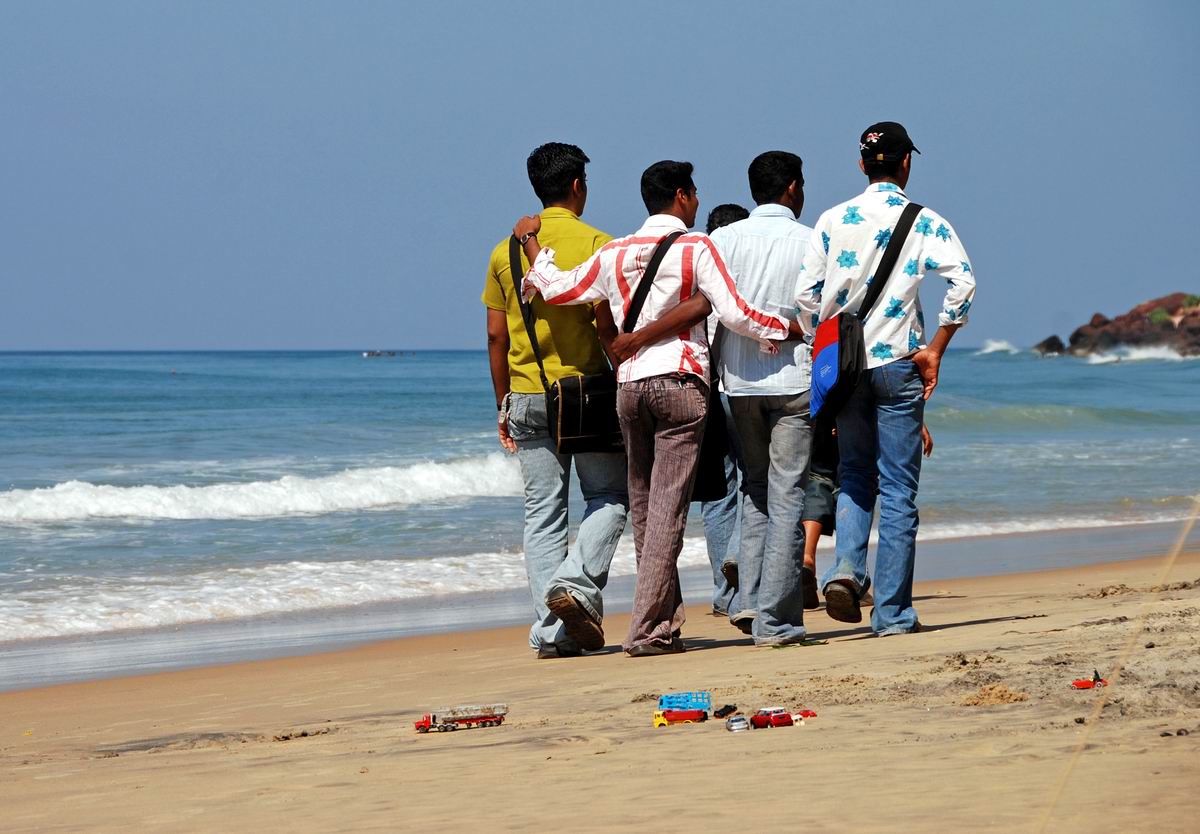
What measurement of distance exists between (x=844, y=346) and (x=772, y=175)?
81 centimetres

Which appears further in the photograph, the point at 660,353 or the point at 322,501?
the point at 322,501

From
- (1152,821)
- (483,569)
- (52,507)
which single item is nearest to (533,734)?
(1152,821)

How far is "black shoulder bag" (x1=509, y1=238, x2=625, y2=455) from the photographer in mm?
5043

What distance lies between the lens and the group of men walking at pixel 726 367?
4.84 m

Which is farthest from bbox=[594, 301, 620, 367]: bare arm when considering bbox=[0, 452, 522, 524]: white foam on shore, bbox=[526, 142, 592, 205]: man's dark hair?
bbox=[0, 452, 522, 524]: white foam on shore

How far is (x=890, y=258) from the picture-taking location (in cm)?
482

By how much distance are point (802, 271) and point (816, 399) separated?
0.48 m

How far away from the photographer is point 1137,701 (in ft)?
10.8

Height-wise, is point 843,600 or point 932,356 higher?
point 932,356

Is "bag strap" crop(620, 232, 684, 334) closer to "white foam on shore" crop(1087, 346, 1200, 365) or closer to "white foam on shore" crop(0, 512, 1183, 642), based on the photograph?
"white foam on shore" crop(0, 512, 1183, 642)

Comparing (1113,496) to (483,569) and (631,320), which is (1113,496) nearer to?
(483,569)

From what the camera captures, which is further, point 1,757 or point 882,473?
point 882,473

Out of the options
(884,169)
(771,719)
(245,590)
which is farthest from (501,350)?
(245,590)

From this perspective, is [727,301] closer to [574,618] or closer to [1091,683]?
[574,618]
